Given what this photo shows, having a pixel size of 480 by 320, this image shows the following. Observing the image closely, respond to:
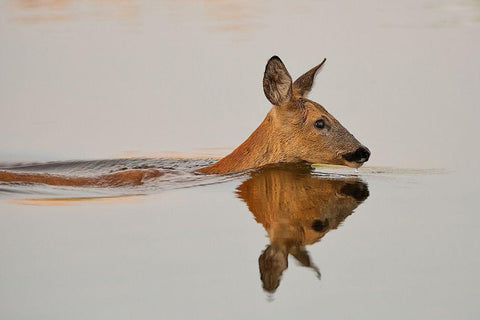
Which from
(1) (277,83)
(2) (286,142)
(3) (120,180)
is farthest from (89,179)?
(1) (277,83)

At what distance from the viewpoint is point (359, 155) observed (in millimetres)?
10227

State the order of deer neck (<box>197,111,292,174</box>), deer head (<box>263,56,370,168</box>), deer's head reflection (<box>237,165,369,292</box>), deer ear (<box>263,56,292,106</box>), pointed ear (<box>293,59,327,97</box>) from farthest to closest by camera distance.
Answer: pointed ear (<box>293,59,327,97</box>)
deer neck (<box>197,111,292,174</box>)
deer head (<box>263,56,370,168</box>)
deer ear (<box>263,56,292,106</box>)
deer's head reflection (<box>237,165,369,292</box>)

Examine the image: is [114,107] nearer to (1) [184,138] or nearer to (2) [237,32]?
(1) [184,138]

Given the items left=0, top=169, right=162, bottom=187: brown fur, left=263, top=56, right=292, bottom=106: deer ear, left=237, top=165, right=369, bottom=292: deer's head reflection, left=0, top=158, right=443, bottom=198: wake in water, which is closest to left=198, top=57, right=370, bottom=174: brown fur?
left=263, top=56, right=292, bottom=106: deer ear

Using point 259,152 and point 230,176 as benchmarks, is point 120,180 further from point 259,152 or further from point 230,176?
point 259,152

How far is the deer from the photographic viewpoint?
10.3 metres

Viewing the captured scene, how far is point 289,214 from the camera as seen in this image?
29.1 ft

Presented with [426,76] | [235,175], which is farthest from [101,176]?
[426,76]

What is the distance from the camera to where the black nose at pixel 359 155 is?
33.4 ft

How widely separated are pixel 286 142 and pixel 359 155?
0.68 metres

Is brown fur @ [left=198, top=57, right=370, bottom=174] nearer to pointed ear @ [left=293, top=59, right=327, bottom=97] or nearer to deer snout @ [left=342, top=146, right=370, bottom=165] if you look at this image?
deer snout @ [left=342, top=146, right=370, bottom=165]

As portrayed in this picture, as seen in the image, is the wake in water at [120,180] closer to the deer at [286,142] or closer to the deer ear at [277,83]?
the deer at [286,142]

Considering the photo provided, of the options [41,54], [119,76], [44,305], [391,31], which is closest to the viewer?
[44,305]

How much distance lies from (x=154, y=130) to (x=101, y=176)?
7.58ft
